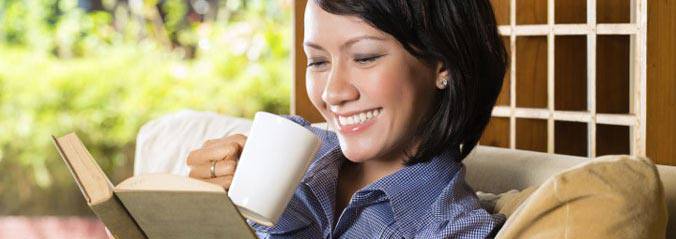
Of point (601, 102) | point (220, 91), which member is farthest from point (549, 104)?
point (220, 91)

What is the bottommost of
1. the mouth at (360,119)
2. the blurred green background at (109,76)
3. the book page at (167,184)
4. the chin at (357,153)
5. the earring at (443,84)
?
the blurred green background at (109,76)

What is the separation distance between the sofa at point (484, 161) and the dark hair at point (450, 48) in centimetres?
13

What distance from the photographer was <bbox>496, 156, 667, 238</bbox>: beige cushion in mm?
1181

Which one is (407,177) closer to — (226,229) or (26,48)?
(226,229)

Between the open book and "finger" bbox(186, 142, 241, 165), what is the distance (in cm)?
19

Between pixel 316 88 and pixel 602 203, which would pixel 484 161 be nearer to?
pixel 316 88

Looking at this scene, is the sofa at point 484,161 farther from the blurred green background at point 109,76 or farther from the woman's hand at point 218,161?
the blurred green background at point 109,76

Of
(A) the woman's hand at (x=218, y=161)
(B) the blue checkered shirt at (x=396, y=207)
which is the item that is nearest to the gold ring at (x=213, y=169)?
(A) the woman's hand at (x=218, y=161)

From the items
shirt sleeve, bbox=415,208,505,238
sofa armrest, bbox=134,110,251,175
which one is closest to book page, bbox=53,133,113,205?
shirt sleeve, bbox=415,208,505,238

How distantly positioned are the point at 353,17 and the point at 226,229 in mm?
345

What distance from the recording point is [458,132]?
1.51m

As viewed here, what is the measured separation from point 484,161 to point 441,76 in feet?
1.05

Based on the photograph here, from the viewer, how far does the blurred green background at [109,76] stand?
5.12 m

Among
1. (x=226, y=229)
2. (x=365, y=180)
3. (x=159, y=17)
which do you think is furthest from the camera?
(x=159, y=17)
